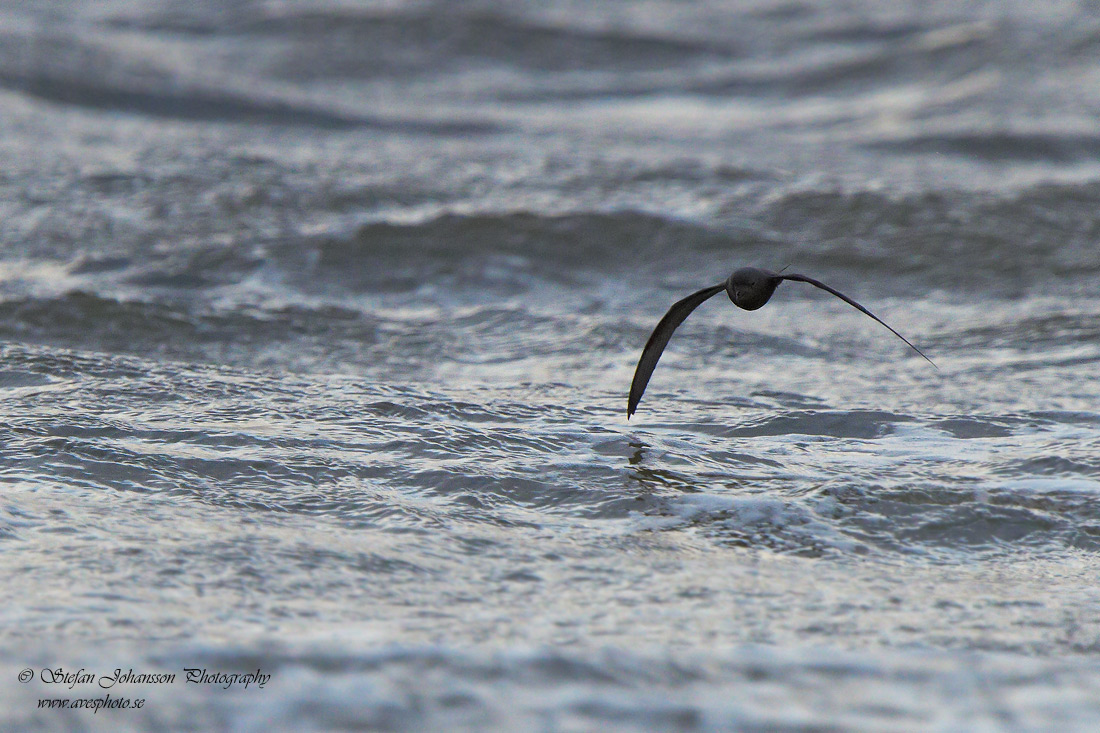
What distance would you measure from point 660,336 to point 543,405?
0.79 metres

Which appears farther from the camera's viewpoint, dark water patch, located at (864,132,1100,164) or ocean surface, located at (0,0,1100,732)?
dark water patch, located at (864,132,1100,164)

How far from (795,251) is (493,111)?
10.9 ft

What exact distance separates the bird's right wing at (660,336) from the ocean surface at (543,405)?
0.21 meters

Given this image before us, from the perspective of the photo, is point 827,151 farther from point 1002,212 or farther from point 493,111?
point 493,111

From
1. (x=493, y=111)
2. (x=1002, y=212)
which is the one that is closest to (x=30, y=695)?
(x=1002, y=212)

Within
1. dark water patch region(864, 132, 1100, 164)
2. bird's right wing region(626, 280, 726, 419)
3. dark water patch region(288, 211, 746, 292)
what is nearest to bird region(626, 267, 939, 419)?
bird's right wing region(626, 280, 726, 419)

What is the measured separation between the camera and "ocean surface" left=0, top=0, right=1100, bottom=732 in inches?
82.5

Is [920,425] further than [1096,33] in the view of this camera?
No

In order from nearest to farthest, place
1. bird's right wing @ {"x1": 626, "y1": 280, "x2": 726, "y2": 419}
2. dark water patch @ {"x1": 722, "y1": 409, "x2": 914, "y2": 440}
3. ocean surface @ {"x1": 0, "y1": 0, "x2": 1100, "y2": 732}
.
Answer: ocean surface @ {"x1": 0, "y1": 0, "x2": 1100, "y2": 732} → bird's right wing @ {"x1": 626, "y1": 280, "x2": 726, "y2": 419} → dark water patch @ {"x1": 722, "y1": 409, "x2": 914, "y2": 440}

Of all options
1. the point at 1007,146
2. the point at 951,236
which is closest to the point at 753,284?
the point at 951,236

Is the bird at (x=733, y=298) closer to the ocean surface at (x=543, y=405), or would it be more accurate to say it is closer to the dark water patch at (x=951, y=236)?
the ocean surface at (x=543, y=405)

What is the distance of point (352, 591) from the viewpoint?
2338mm

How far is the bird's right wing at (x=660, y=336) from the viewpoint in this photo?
2654mm

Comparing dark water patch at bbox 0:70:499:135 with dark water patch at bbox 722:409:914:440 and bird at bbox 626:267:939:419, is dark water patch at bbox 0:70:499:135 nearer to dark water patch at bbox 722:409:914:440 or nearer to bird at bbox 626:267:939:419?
dark water patch at bbox 722:409:914:440
